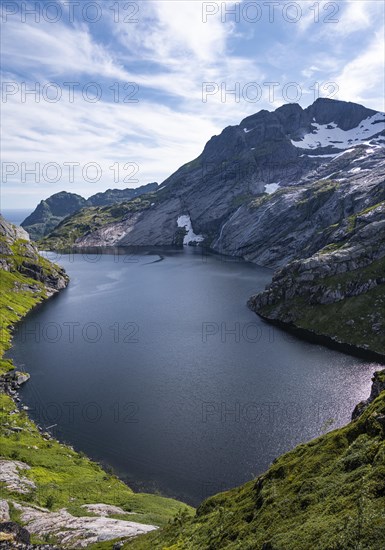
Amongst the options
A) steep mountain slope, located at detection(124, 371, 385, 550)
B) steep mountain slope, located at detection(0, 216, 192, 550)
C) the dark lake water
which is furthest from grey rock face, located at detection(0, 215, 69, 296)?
steep mountain slope, located at detection(124, 371, 385, 550)

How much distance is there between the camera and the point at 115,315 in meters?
138

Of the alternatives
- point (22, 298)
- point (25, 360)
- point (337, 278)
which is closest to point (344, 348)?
point (337, 278)

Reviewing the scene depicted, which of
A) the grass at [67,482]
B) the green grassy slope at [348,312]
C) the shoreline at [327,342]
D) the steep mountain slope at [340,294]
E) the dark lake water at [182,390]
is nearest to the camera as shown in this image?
the grass at [67,482]

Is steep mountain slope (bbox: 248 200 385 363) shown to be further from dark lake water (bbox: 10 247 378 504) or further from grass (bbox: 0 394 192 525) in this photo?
grass (bbox: 0 394 192 525)

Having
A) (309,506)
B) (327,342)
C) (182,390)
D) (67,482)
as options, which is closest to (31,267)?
(182,390)

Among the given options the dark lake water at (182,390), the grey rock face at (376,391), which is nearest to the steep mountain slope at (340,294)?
the dark lake water at (182,390)

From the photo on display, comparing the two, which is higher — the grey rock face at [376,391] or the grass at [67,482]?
the grey rock face at [376,391]

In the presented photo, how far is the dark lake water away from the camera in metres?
61.3

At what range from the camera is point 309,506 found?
863 inches

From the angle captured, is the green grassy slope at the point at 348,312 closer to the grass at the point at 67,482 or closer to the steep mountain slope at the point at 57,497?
the grass at the point at 67,482

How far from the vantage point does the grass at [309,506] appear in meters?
17.8

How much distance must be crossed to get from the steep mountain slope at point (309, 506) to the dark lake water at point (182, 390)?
27843mm

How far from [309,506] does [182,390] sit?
60.1 m

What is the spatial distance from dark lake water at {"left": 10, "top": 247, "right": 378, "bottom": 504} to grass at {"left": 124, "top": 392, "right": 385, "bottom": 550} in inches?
1096
